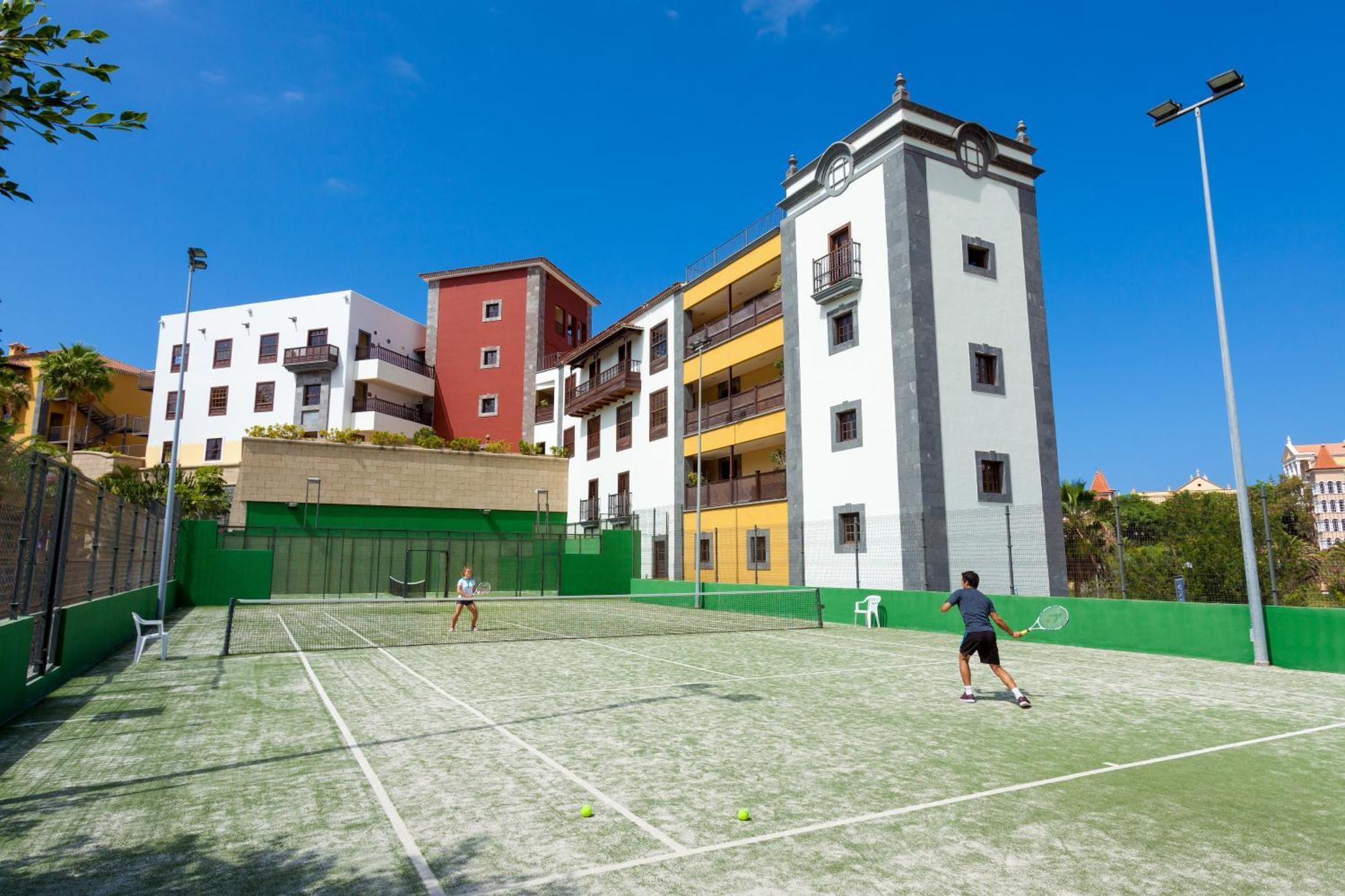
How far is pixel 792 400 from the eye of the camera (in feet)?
97.1

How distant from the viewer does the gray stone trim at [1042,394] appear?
1019 inches

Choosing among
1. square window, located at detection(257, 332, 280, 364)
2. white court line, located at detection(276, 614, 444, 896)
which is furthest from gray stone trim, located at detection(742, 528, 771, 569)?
square window, located at detection(257, 332, 280, 364)

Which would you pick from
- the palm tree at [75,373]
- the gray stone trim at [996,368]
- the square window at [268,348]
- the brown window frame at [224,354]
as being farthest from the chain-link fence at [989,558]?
the palm tree at [75,373]

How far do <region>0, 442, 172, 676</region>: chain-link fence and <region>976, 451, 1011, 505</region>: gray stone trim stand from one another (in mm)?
22844

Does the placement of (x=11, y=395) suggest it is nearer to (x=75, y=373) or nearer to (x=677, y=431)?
(x=75, y=373)

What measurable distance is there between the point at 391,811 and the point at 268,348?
5259 centimetres

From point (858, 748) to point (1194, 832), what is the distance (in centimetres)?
288

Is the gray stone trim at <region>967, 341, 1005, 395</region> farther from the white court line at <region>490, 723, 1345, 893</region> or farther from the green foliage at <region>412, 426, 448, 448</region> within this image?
the green foliage at <region>412, 426, 448, 448</region>

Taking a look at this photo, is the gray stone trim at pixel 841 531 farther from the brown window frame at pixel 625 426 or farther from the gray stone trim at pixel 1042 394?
the brown window frame at pixel 625 426

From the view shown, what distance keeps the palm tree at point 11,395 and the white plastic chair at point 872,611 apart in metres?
19.6

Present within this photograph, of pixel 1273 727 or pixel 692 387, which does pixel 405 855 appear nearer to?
pixel 1273 727

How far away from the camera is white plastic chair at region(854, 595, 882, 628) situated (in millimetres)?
22500

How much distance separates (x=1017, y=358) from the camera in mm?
26969

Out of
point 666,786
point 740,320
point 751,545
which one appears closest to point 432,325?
point 740,320
